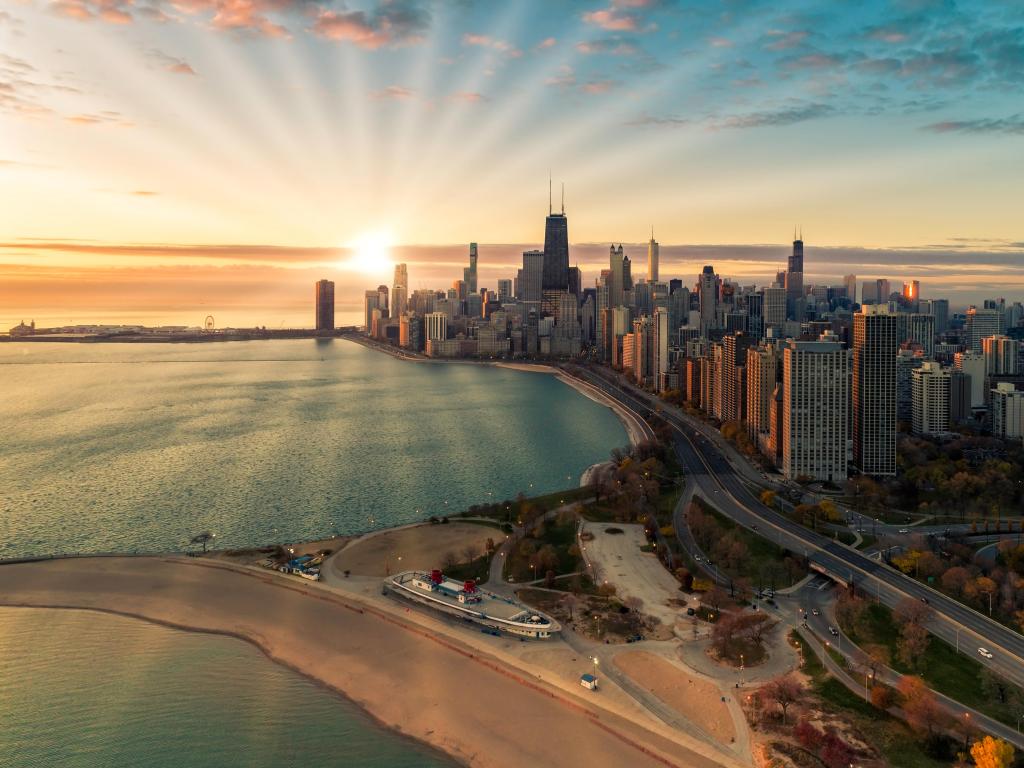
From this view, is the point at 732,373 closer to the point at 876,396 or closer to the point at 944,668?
the point at 876,396

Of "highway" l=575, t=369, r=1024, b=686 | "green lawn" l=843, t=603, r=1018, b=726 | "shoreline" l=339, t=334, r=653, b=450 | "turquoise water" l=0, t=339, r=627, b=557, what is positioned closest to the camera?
"green lawn" l=843, t=603, r=1018, b=726

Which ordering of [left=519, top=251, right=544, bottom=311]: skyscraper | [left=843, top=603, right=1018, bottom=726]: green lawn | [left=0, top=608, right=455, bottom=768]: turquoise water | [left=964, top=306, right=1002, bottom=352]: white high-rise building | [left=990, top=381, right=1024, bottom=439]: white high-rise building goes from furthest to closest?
[left=519, top=251, right=544, bottom=311]: skyscraper, [left=964, top=306, right=1002, bottom=352]: white high-rise building, [left=990, top=381, right=1024, bottom=439]: white high-rise building, [left=843, top=603, right=1018, bottom=726]: green lawn, [left=0, top=608, right=455, bottom=768]: turquoise water

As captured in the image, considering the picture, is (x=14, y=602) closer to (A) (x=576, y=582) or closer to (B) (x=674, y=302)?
(A) (x=576, y=582)

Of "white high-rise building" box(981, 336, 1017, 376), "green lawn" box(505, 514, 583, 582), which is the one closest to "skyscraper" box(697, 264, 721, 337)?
"white high-rise building" box(981, 336, 1017, 376)

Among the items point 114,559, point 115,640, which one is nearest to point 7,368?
point 114,559

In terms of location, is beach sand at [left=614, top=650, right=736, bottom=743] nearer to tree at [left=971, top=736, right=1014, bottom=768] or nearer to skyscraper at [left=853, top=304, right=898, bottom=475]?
tree at [left=971, top=736, right=1014, bottom=768]

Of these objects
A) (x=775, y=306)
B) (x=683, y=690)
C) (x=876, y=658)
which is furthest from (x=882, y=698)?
(x=775, y=306)
